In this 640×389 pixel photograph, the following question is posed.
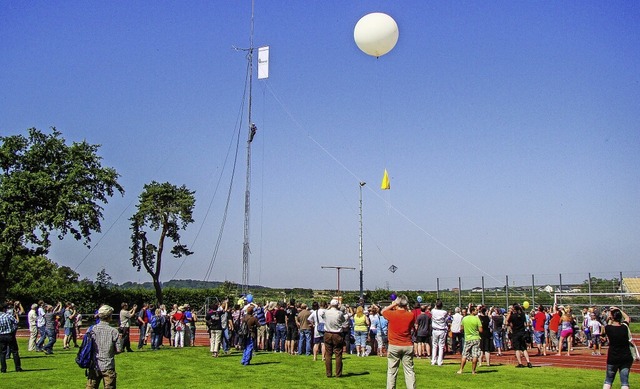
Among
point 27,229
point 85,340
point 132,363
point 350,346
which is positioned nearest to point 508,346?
point 350,346

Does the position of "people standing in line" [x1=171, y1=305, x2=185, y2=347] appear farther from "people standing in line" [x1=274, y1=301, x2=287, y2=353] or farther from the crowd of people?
"people standing in line" [x1=274, y1=301, x2=287, y2=353]

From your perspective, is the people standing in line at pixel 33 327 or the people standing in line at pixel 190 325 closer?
the people standing in line at pixel 33 327

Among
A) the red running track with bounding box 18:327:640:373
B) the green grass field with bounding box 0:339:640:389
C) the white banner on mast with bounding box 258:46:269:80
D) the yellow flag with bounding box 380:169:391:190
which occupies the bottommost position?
the red running track with bounding box 18:327:640:373

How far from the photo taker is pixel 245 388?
43.8 feet

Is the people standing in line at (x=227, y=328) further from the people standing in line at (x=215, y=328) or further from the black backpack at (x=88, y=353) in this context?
the black backpack at (x=88, y=353)

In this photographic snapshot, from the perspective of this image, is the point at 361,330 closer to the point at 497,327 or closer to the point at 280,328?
the point at 280,328

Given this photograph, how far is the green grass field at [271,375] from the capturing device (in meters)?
14.0

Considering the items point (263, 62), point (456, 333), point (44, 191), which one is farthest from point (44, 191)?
point (456, 333)

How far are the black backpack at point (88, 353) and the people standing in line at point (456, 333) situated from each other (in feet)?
43.3

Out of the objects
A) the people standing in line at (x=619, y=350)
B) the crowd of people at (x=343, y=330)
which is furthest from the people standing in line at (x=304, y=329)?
the people standing in line at (x=619, y=350)

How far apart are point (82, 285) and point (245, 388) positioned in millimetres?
35902

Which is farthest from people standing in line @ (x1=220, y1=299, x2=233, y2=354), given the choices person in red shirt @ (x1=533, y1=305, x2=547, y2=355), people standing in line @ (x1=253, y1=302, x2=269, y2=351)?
person in red shirt @ (x1=533, y1=305, x2=547, y2=355)

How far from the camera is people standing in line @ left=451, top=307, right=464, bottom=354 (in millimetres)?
20158

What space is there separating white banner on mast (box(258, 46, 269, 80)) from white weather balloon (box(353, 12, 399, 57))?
A: 42.0 feet
